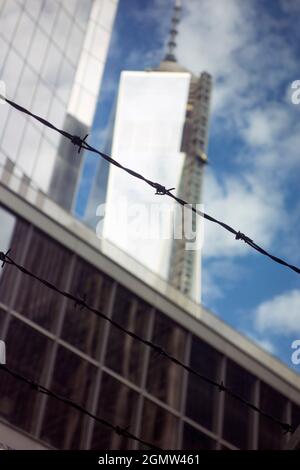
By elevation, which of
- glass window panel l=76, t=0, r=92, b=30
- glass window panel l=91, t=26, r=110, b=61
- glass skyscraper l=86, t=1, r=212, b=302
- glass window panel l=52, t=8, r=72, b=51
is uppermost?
glass skyscraper l=86, t=1, r=212, b=302

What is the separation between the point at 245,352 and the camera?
2650cm

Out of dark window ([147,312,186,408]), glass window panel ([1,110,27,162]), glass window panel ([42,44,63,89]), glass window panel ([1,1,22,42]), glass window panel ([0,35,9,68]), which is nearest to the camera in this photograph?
dark window ([147,312,186,408])

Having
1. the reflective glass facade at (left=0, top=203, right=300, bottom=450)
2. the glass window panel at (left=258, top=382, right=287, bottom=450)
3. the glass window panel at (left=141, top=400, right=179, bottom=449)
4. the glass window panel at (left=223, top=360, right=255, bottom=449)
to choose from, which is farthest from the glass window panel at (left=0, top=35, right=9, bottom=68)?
the glass window panel at (left=141, top=400, right=179, bottom=449)

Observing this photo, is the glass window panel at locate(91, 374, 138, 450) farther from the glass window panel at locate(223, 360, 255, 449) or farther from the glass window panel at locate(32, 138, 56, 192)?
the glass window panel at locate(32, 138, 56, 192)

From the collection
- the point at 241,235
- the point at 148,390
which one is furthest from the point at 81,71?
the point at 241,235

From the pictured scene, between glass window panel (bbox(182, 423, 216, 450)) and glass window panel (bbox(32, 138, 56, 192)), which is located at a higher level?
glass window panel (bbox(32, 138, 56, 192))

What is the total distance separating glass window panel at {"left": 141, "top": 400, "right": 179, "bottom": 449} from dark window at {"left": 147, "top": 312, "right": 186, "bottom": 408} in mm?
462

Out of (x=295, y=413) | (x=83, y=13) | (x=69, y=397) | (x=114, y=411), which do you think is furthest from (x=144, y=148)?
(x=69, y=397)

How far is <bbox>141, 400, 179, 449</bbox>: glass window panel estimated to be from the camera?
867 inches

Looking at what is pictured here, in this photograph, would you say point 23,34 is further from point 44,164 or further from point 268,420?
point 268,420

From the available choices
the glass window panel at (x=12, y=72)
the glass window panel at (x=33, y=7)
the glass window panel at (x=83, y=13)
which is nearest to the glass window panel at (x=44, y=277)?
the glass window panel at (x=12, y=72)

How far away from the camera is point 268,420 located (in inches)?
998

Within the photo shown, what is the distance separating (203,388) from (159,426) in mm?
2708

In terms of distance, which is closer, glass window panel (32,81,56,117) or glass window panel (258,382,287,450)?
glass window panel (258,382,287,450)
